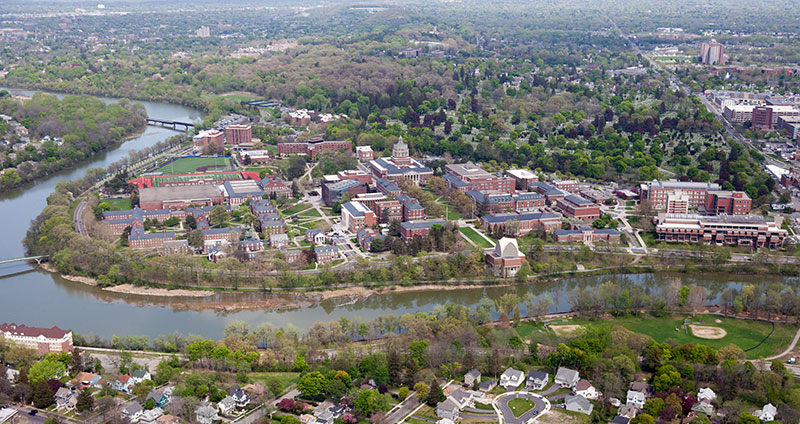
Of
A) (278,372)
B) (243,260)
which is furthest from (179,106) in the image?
(278,372)

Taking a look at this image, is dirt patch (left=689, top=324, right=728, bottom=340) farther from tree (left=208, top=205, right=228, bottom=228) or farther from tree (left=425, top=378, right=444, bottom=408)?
tree (left=208, top=205, right=228, bottom=228)

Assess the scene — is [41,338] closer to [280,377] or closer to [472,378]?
[280,377]

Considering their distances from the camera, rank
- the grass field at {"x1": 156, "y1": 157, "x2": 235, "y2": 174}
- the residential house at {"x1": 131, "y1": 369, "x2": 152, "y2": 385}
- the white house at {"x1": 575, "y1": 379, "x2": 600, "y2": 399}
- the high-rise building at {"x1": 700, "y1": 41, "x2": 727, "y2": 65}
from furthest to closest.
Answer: the high-rise building at {"x1": 700, "y1": 41, "x2": 727, "y2": 65}, the grass field at {"x1": 156, "y1": 157, "x2": 235, "y2": 174}, the residential house at {"x1": 131, "y1": 369, "x2": 152, "y2": 385}, the white house at {"x1": 575, "y1": 379, "x2": 600, "y2": 399}

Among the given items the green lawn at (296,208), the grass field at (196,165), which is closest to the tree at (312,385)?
the green lawn at (296,208)

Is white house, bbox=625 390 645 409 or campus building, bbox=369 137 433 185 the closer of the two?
white house, bbox=625 390 645 409

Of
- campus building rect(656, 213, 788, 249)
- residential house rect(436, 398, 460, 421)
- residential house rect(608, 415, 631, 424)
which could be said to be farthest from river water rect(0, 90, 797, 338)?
residential house rect(608, 415, 631, 424)

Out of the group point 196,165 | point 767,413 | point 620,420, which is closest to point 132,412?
point 620,420
